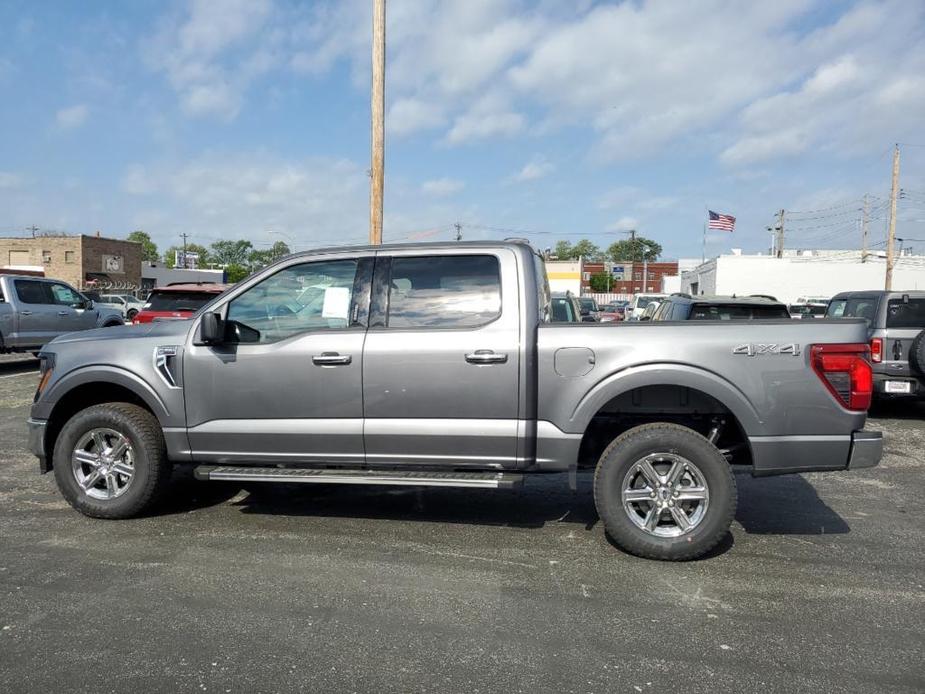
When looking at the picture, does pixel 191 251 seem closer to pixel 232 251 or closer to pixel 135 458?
pixel 232 251

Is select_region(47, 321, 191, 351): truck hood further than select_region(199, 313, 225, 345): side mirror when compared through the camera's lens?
Yes

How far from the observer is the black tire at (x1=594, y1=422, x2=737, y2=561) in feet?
14.1

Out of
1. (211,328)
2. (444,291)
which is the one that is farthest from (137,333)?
(444,291)

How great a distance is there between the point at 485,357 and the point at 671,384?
3.85 feet

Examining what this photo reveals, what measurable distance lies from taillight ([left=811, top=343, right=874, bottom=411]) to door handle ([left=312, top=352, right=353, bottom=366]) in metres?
2.92

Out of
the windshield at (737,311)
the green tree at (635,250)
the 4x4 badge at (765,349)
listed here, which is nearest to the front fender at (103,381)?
the 4x4 badge at (765,349)

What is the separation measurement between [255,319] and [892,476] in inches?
235

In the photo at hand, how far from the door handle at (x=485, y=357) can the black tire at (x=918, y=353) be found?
19.1ft

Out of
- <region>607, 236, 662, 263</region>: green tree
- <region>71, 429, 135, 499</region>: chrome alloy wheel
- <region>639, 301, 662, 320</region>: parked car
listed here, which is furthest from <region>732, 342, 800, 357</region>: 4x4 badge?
<region>607, 236, 662, 263</region>: green tree

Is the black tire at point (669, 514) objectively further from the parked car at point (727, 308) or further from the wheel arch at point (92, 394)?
the parked car at point (727, 308)

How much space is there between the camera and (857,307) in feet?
33.3

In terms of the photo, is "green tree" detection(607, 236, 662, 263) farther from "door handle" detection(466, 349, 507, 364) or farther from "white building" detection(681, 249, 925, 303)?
"door handle" detection(466, 349, 507, 364)

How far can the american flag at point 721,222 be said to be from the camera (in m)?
43.6

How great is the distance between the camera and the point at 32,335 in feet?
45.5
